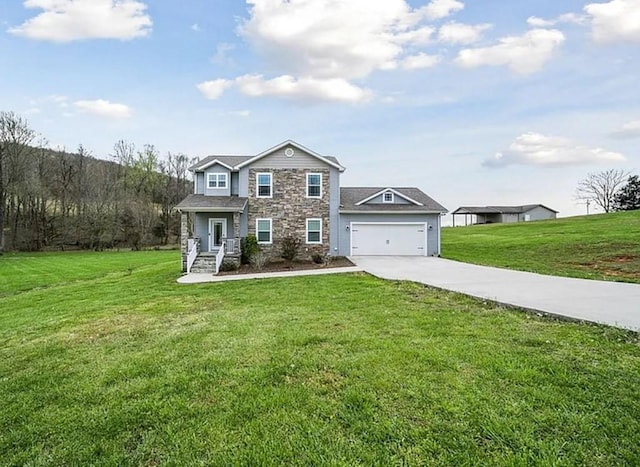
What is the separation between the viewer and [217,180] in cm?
2084

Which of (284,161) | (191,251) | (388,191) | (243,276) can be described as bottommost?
(243,276)

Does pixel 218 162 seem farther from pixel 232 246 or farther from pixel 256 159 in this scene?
pixel 232 246

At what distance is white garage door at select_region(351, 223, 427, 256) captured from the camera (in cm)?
2130

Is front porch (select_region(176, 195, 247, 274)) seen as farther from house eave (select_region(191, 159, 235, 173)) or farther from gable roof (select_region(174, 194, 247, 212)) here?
house eave (select_region(191, 159, 235, 173))

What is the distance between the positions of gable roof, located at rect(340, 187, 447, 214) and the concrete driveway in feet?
22.2

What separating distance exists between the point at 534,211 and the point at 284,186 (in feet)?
178

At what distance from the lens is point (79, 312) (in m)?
9.10

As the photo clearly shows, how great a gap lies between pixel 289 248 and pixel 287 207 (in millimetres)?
2277

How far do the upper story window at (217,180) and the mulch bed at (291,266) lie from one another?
4893mm

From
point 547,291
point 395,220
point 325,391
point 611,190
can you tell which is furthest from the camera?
point 611,190

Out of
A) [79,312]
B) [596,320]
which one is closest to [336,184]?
[79,312]

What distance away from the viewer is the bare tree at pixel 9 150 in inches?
1437

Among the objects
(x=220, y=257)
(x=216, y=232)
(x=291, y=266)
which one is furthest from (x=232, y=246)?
(x=291, y=266)

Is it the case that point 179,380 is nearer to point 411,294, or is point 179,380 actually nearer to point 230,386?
point 230,386
